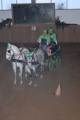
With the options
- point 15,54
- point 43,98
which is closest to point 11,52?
point 15,54

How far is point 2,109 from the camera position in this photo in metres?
6.57

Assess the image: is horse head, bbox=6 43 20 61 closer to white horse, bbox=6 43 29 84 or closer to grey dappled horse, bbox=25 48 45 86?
white horse, bbox=6 43 29 84

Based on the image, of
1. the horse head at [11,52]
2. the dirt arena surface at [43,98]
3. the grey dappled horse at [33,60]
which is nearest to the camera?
the dirt arena surface at [43,98]

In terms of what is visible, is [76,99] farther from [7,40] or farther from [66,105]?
[7,40]

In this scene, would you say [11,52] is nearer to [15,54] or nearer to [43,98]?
[15,54]

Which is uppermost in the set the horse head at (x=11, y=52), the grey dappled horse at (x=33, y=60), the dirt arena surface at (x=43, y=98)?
the horse head at (x=11, y=52)

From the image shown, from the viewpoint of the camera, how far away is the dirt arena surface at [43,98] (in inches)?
243

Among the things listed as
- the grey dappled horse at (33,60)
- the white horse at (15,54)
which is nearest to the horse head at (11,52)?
the white horse at (15,54)

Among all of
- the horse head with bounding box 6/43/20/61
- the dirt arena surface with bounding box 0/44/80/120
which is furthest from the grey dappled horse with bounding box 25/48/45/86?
the dirt arena surface with bounding box 0/44/80/120

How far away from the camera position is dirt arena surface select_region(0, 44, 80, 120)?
20.3ft

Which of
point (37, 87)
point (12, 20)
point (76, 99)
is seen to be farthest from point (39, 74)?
point (12, 20)

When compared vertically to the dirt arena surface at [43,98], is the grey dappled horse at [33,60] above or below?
above

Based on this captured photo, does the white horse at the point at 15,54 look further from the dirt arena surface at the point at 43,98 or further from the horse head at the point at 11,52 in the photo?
the dirt arena surface at the point at 43,98

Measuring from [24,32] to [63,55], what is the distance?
6623mm
